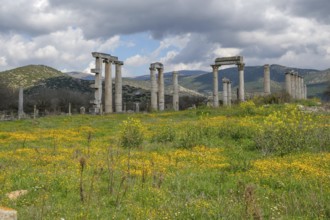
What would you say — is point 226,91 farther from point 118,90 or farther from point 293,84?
point 118,90

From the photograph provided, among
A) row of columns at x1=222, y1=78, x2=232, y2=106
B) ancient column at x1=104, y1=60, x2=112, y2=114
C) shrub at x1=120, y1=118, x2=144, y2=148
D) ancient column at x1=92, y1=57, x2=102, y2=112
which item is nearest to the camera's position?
shrub at x1=120, y1=118, x2=144, y2=148

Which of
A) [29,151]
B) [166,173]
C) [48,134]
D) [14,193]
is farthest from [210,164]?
[48,134]

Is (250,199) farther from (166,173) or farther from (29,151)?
(29,151)

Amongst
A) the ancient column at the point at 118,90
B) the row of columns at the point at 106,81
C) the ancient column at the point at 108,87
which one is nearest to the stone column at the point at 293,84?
the ancient column at the point at 118,90

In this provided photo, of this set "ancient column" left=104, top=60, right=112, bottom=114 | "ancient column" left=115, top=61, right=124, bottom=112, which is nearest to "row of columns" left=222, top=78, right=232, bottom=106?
"ancient column" left=115, top=61, right=124, bottom=112

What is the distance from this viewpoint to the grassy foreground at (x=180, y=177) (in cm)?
773

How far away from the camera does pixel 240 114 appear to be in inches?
1271

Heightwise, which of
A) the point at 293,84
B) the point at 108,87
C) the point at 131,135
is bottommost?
the point at 131,135

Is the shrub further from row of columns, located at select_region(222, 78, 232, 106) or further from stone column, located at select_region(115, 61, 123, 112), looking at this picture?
Result: row of columns, located at select_region(222, 78, 232, 106)

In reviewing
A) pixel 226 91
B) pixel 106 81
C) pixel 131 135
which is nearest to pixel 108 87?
pixel 106 81

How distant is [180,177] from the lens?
11.0m

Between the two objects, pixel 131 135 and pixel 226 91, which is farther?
pixel 226 91

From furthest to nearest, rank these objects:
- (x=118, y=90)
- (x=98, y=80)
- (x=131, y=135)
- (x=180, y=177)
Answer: (x=118, y=90), (x=98, y=80), (x=131, y=135), (x=180, y=177)

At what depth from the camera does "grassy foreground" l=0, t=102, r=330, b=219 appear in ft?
25.3
